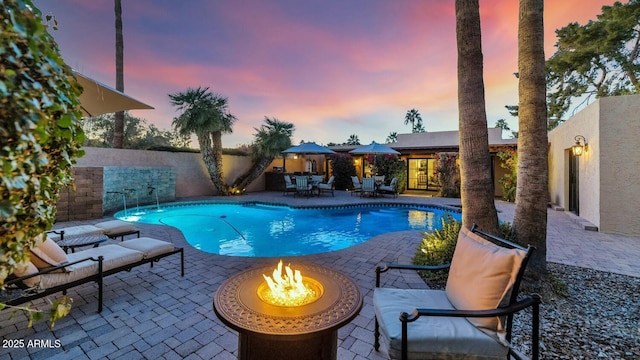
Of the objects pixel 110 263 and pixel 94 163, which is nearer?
pixel 110 263

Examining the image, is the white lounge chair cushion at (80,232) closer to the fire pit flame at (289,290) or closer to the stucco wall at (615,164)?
the fire pit flame at (289,290)

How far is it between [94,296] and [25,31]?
140 inches

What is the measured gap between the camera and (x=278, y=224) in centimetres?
880

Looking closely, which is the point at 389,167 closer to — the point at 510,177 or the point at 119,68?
the point at 510,177

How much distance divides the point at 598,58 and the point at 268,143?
58.0ft

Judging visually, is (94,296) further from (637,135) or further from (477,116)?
(637,135)

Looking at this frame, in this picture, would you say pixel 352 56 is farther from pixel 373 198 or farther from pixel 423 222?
pixel 423 222

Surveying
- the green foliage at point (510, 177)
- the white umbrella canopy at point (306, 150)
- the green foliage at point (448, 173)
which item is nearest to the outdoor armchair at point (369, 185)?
the white umbrella canopy at point (306, 150)

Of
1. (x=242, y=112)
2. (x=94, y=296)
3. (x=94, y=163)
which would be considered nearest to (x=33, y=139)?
(x=94, y=296)


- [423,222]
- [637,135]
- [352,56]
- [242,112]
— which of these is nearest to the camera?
[637,135]

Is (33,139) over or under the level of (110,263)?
over

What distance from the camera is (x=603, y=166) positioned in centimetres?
632

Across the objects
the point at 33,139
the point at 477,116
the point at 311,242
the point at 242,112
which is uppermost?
the point at 242,112

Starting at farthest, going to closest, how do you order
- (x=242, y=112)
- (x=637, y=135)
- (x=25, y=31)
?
(x=242, y=112)
(x=637, y=135)
(x=25, y=31)
